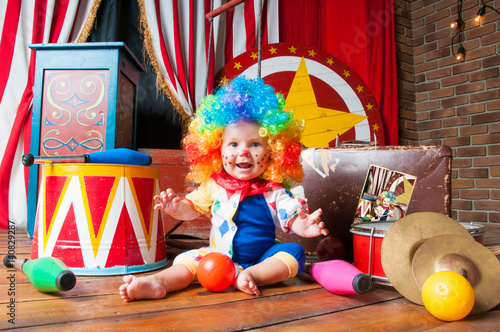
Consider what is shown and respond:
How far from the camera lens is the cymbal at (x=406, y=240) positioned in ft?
2.82

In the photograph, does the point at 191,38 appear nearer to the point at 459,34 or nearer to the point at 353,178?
the point at 353,178

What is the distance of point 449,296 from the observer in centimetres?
72

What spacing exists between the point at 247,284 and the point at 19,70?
1.75 m

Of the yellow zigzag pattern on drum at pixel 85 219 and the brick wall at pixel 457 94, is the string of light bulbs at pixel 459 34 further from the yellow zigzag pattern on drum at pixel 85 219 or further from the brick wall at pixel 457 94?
the yellow zigzag pattern on drum at pixel 85 219

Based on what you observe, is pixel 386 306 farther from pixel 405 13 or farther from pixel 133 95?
pixel 405 13

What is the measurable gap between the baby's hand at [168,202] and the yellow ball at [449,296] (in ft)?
2.08

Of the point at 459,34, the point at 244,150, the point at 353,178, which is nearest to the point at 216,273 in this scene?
the point at 244,150

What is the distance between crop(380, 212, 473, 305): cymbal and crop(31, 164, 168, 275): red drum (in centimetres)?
70

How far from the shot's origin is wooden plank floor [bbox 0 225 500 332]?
68 cm

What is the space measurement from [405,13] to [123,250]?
3190 mm

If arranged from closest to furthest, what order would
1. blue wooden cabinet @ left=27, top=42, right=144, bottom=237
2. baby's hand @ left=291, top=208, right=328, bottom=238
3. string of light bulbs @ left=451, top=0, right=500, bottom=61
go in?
baby's hand @ left=291, top=208, right=328, bottom=238 < blue wooden cabinet @ left=27, top=42, right=144, bottom=237 < string of light bulbs @ left=451, top=0, right=500, bottom=61

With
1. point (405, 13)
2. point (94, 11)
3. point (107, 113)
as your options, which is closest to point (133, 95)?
point (107, 113)

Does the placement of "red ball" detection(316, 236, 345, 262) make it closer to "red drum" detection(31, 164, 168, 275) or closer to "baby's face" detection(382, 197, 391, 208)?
"baby's face" detection(382, 197, 391, 208)

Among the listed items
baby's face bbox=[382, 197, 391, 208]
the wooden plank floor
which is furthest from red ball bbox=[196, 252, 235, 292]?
baby's face bbox=[382, 197, 391, 208]
